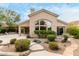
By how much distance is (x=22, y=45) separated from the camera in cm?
283

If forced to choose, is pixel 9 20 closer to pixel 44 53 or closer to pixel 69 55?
pixel 44 53

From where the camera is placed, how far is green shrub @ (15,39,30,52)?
2.83 m

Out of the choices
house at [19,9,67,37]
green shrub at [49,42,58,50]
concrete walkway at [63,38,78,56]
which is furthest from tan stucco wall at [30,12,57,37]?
concrete walkway at [63,38,78,56]

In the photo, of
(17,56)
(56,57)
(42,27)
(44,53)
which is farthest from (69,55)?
(17,56)

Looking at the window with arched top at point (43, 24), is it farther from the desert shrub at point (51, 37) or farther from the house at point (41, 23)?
the desert shrub at point (51, 37)

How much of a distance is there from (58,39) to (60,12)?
0.41 meters

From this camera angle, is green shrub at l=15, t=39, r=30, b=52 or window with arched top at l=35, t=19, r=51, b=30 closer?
green shrub at l=15, t=39, r=30, b=52

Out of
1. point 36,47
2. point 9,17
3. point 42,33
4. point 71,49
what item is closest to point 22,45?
point 36,47

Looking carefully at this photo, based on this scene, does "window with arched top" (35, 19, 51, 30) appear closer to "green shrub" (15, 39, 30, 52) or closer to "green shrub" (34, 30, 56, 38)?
"green shrub" (34, 30, 56, 38)

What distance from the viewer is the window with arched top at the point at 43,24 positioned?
117 inches

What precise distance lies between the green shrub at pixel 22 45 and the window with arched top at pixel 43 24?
29 centimetres

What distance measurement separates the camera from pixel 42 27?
297 cm

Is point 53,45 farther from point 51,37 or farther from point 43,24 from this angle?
point 43,24

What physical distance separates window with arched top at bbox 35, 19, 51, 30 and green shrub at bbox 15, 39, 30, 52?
29 cm
